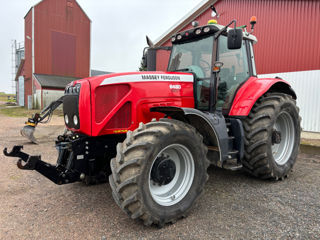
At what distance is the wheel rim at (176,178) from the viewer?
2764mm

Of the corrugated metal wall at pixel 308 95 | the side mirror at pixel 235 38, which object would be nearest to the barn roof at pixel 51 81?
the corrugated metal wall at pixel 308 95

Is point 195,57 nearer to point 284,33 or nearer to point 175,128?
point 175,128

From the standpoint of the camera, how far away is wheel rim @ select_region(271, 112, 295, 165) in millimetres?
4400

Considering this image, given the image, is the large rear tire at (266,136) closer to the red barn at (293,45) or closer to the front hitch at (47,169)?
the front hitch at (47,169)

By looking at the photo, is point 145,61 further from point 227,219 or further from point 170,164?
point 227,219

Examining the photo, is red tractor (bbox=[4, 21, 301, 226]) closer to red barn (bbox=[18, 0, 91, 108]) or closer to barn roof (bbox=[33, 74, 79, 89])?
barn roof (bbox=[33, 74, 79, 89])

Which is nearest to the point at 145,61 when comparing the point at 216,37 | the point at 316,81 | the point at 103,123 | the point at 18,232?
the point at 216,37

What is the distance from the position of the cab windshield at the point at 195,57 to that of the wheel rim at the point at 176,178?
1.40 meters

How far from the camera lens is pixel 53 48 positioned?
74.0ft

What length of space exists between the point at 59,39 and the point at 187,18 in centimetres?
1530

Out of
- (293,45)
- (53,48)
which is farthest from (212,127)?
(53,48)

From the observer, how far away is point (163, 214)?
2.56 m

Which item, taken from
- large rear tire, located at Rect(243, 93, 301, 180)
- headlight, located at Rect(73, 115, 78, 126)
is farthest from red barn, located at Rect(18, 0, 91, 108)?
large rear tire, located at Rect(243, 93, 301, 180)

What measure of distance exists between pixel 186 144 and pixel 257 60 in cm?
807
